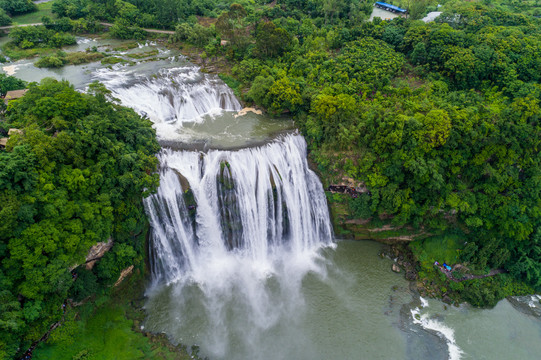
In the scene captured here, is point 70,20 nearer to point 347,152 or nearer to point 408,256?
point 347,152

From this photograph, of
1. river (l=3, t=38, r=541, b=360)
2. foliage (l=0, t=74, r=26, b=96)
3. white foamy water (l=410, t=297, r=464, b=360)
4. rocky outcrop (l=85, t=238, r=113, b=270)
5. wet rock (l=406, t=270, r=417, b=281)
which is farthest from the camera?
foliage (l=0, t=74, r=26, b=96)

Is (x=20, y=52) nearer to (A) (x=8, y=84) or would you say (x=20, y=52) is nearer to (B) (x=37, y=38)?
(B) (x=37, y=38)

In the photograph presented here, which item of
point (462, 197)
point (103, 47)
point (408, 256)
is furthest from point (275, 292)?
point (103, 47)

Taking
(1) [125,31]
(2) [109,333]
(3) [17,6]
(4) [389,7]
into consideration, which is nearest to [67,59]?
(1) [125,31]

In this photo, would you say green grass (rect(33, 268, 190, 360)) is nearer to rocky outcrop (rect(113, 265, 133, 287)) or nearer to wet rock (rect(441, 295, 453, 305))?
rocky outcrop (rect(113, 265, 133, 287))

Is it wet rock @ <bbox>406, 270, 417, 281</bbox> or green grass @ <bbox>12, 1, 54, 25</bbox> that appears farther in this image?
green grass @ <bbox>12, 1, 54, 25</bbox>

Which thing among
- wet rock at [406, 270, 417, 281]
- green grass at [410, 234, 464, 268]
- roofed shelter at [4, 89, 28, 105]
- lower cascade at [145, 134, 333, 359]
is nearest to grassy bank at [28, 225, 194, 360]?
lower cascade at [145, 134, 333, 359]

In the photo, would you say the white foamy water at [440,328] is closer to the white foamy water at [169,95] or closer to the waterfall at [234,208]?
the waterfall at [234,208]
